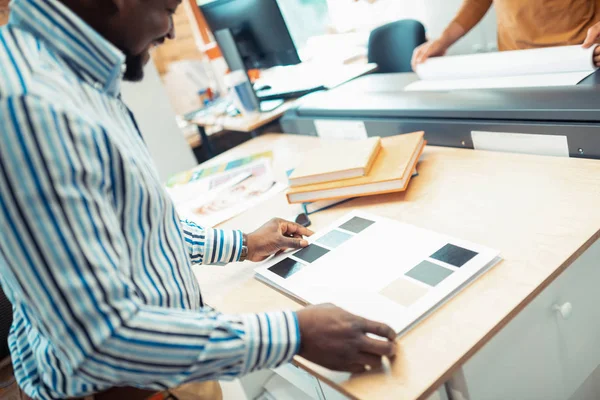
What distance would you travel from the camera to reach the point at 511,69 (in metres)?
1.29

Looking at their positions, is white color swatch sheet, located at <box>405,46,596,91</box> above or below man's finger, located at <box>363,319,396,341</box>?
above

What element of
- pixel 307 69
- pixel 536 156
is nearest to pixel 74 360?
pixel 536 156

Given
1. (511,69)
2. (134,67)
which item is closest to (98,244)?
(134,67)

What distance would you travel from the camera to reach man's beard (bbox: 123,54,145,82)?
0.71 metres

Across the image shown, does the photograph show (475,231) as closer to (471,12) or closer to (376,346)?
(376,346)

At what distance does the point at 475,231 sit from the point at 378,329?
0.37 metres

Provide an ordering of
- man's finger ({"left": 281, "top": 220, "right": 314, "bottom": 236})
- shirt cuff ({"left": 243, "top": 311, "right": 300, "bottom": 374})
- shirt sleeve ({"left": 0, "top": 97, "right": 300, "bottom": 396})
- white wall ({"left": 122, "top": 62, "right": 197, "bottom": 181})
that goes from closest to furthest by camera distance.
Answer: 1. shirt sleeve ({"left": 0, "top": 97, "right": 300, "bottom": 396})
2. shirt cuff ({"left": 243, "top": 311, "right": 300, "bottom": 374})
3. man's finger ({"left": 281, "top": 220, "right": 314, "bottom": 236})
4. white wall ({"left": 122, "top": 62, "right": 197, "bottom": 181})

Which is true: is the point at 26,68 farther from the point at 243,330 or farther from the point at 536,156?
the point at 536,156

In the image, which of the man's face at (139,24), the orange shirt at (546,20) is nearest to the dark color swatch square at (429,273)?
the man's face at (139,24)

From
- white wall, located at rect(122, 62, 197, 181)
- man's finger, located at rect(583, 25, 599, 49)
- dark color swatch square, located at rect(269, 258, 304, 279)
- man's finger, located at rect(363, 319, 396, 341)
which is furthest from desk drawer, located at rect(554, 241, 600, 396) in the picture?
white wall, located at rect(122, 62, 197, 181)

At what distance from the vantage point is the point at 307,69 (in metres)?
2.94

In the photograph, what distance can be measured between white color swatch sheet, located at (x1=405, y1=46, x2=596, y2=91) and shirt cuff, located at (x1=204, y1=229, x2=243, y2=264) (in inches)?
31.6

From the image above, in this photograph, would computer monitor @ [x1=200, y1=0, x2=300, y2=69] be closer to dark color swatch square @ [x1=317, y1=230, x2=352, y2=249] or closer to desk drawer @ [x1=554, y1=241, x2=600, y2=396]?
dark color swatch square @ [x1=317, y1=230, x2=352, y2=249]

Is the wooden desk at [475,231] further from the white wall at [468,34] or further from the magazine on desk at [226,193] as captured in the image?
the white wall at [468,34]
